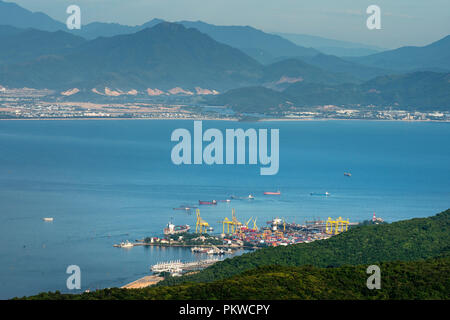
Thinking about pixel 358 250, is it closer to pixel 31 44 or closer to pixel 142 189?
pixel 142 189

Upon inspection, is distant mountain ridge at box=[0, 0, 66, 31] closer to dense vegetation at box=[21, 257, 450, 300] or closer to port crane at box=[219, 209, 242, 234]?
port crane at box=[219, 209, 242, 234]

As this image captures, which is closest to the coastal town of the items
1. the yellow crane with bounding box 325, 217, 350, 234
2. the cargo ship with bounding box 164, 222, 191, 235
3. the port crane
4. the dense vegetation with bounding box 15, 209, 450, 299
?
the port crane

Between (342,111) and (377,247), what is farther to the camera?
(342,111)

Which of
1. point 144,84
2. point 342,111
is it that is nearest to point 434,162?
point 342,111

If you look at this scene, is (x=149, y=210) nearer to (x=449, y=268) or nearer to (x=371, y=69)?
(x=449, y=268)

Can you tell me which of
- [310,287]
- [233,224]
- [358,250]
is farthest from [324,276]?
[233,224]

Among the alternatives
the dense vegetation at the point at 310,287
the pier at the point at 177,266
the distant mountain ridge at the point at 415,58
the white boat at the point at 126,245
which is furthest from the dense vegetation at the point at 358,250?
the distant mountain ridge at the point at 415,58
